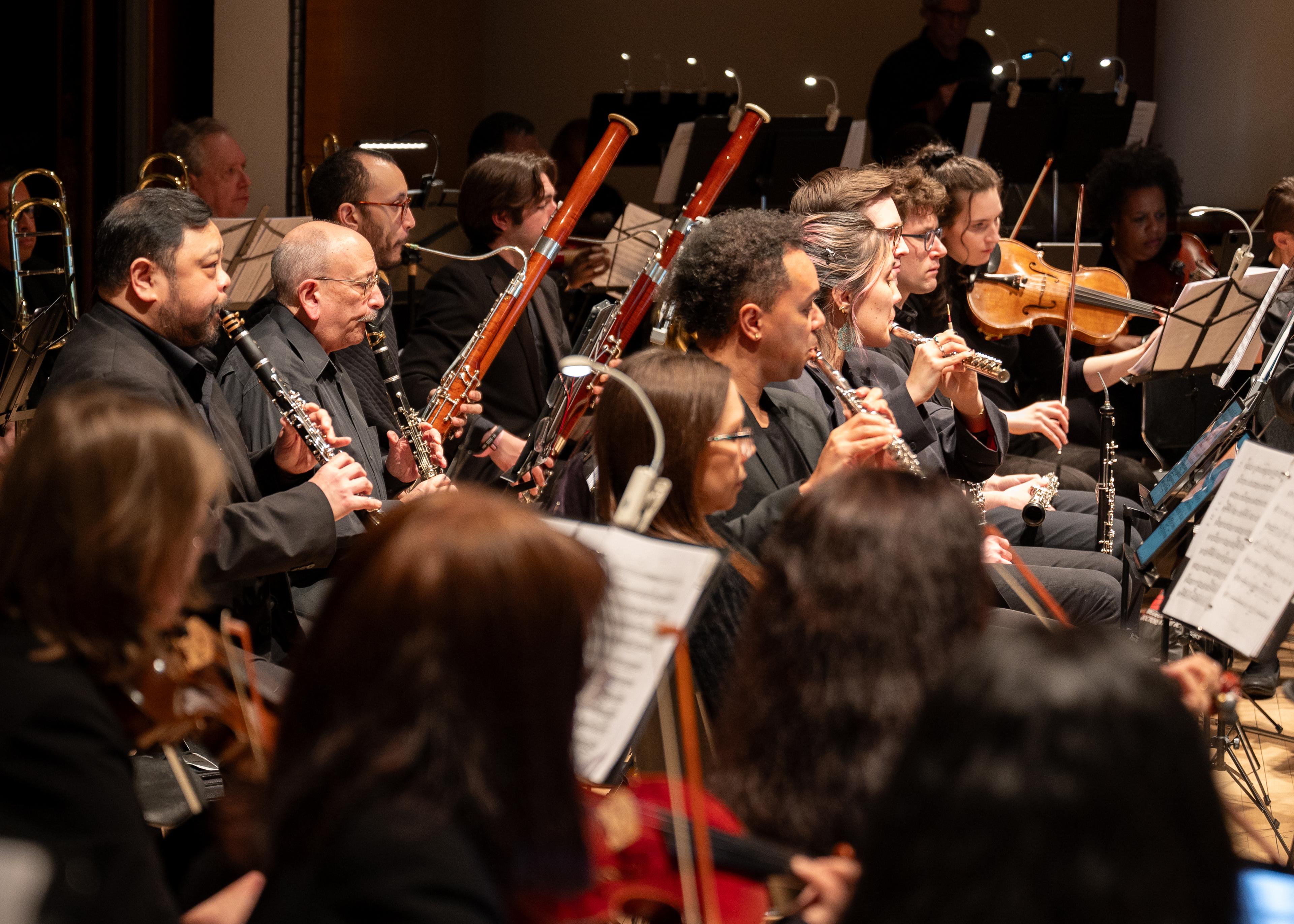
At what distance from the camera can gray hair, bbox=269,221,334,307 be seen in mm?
2889

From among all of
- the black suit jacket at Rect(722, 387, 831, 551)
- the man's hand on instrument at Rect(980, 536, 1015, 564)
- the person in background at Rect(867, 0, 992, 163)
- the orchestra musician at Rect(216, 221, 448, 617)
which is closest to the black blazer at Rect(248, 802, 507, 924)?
the black suit jacket at Rect(722, 387, 831, 551)

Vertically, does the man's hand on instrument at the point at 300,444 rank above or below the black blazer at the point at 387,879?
below

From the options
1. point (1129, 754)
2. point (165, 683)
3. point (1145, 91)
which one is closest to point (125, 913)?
point (165, 683)

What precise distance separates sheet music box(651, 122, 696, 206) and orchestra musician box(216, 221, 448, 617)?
2592 millimetres

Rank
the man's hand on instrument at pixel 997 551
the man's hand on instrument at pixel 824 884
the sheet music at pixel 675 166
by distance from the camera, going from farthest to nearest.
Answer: the sheet music at pixel 675 166
the man's hand on instrument at pixel 997 551
the man's hand on instrument at pixel 824 884

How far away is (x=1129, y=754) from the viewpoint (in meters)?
0.77

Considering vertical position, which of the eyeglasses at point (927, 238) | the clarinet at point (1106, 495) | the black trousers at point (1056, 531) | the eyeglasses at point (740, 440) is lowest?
the black trousers at point (1056, 531)

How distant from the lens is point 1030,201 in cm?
448

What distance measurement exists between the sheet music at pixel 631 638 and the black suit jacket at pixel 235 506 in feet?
3.61

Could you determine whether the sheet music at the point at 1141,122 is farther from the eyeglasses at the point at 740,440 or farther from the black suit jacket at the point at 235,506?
the black suit jacket at the point at 235,506

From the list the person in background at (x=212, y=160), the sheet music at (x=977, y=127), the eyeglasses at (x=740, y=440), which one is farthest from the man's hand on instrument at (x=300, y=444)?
the sheet music at (x=977, y=127)

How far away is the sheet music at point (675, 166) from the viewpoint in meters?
5.37

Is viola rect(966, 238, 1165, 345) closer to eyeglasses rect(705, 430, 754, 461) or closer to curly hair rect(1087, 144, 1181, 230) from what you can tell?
curly hair rect(1087, 144, 1181, 230)

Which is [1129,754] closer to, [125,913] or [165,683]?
[125,913]
